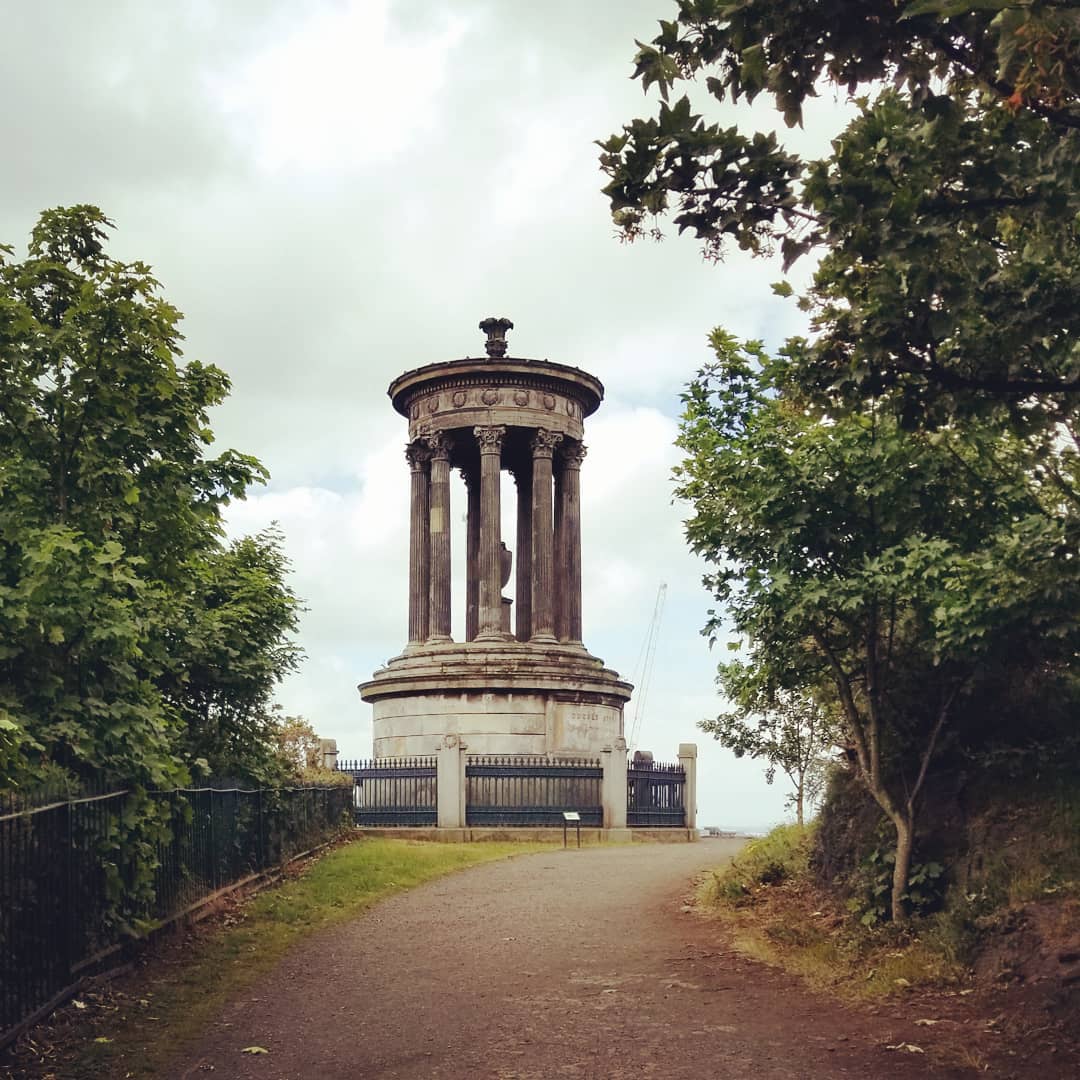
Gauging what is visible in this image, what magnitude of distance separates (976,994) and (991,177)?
6.75 m

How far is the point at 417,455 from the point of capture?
40.6 m

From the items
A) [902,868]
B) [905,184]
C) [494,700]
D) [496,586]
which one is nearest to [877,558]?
[902,868]

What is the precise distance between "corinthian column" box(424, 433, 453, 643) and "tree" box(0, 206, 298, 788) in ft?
75.6

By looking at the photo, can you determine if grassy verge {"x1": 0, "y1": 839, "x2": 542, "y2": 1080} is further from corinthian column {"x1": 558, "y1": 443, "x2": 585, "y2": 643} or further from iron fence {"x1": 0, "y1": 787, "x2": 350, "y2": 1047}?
corinthian column {"x1": 558, "y1": 443, "x2": 585, "y2": 643}

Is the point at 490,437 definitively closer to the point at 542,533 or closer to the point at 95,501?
the point at 542,533

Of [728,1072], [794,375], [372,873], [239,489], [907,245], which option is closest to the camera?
[907,245]

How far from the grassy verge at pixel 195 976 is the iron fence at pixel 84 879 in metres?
0.35

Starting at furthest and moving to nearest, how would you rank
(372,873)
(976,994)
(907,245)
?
(372,873)
(976,994)
(907,245)

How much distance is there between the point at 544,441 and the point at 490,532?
3.19 metres

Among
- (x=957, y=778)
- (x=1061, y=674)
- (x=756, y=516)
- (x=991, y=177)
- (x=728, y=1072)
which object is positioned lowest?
(x=728, y=1072)

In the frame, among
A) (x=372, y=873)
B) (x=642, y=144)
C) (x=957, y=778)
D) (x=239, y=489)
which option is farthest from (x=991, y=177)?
(x=372, y=873)

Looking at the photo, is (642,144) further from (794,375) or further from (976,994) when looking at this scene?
(976,994)

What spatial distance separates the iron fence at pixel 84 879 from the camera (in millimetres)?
10391

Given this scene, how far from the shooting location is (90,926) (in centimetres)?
1225
